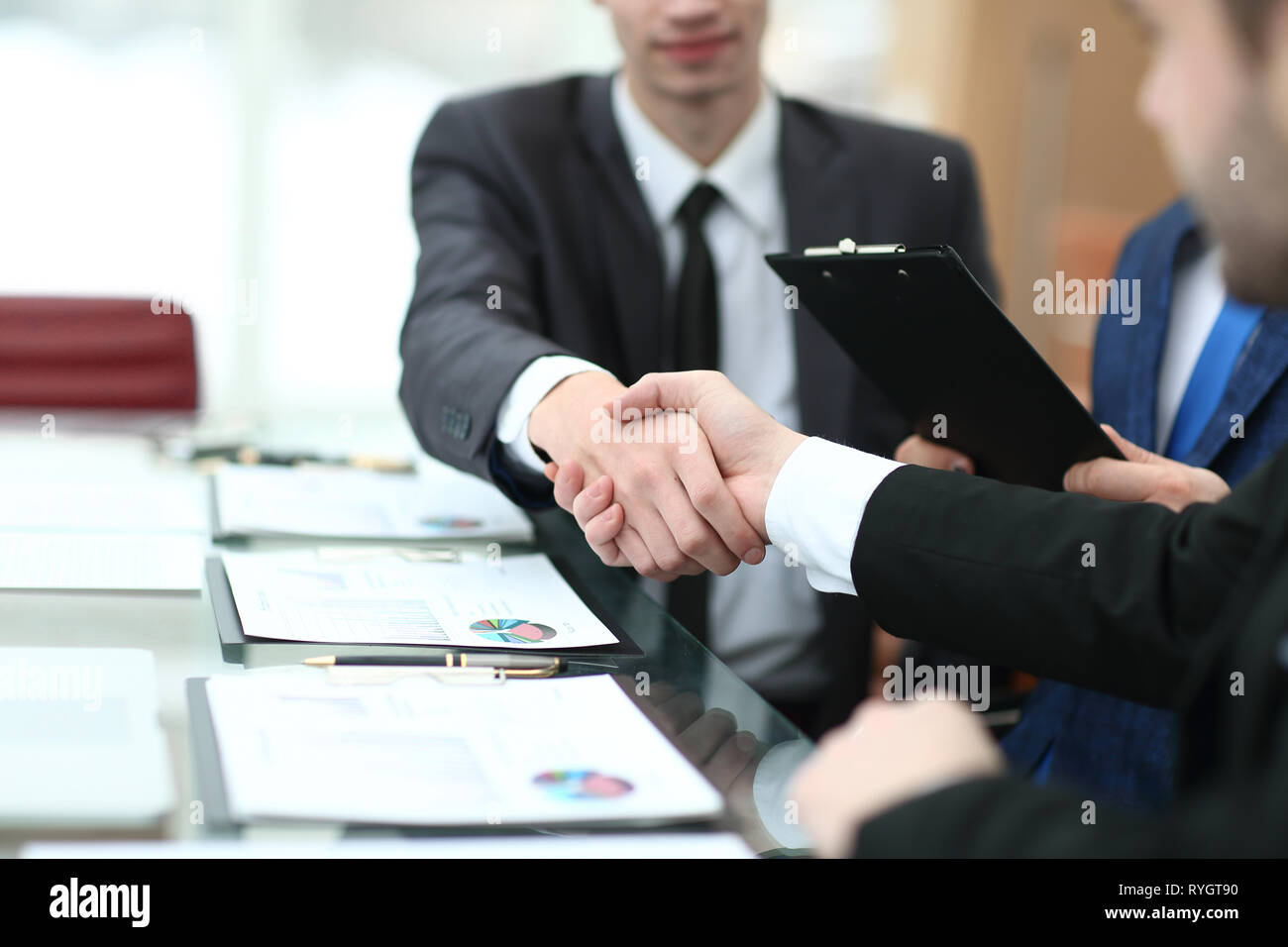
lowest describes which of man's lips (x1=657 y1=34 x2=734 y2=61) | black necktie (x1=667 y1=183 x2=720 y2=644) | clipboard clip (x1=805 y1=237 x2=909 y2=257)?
black necktie (x1=667 y1=183 x2=720 y2=644)

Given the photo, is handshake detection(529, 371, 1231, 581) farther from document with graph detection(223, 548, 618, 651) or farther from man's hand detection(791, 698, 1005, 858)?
man's hand detection(791, 698, 1005, 858)

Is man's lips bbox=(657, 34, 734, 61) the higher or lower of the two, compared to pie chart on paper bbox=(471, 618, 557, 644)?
higher

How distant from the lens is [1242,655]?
600 mm

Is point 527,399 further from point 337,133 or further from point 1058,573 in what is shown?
point 337,133

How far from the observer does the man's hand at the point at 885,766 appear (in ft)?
1.92

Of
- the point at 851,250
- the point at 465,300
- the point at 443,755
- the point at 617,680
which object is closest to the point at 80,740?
the point at 443,755

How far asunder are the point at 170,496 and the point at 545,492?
448mm

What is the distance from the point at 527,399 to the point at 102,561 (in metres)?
0.44

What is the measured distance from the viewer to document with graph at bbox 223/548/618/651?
986 mm

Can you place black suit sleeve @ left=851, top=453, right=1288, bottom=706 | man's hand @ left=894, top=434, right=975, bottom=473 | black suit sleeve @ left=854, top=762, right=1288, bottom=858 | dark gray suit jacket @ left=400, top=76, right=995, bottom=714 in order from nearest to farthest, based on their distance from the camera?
1. black suit sleeve @ left=854, top=762, right=1288, bottom=858
2. black suit sleeve @ left=851, top=453, right=1288, bottom=706
3. man's hand @ left=894, top=434, right=975, bottom=473
4. dark gray suit jacket @ left=400, top=76, right=995, bottom=714

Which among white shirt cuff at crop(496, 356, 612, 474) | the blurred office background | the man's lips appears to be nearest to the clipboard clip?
white shirt cuff at crop(496, 356, 612, 474)

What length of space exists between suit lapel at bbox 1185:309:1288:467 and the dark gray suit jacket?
49 centimetres

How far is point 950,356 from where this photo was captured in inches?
46.6
